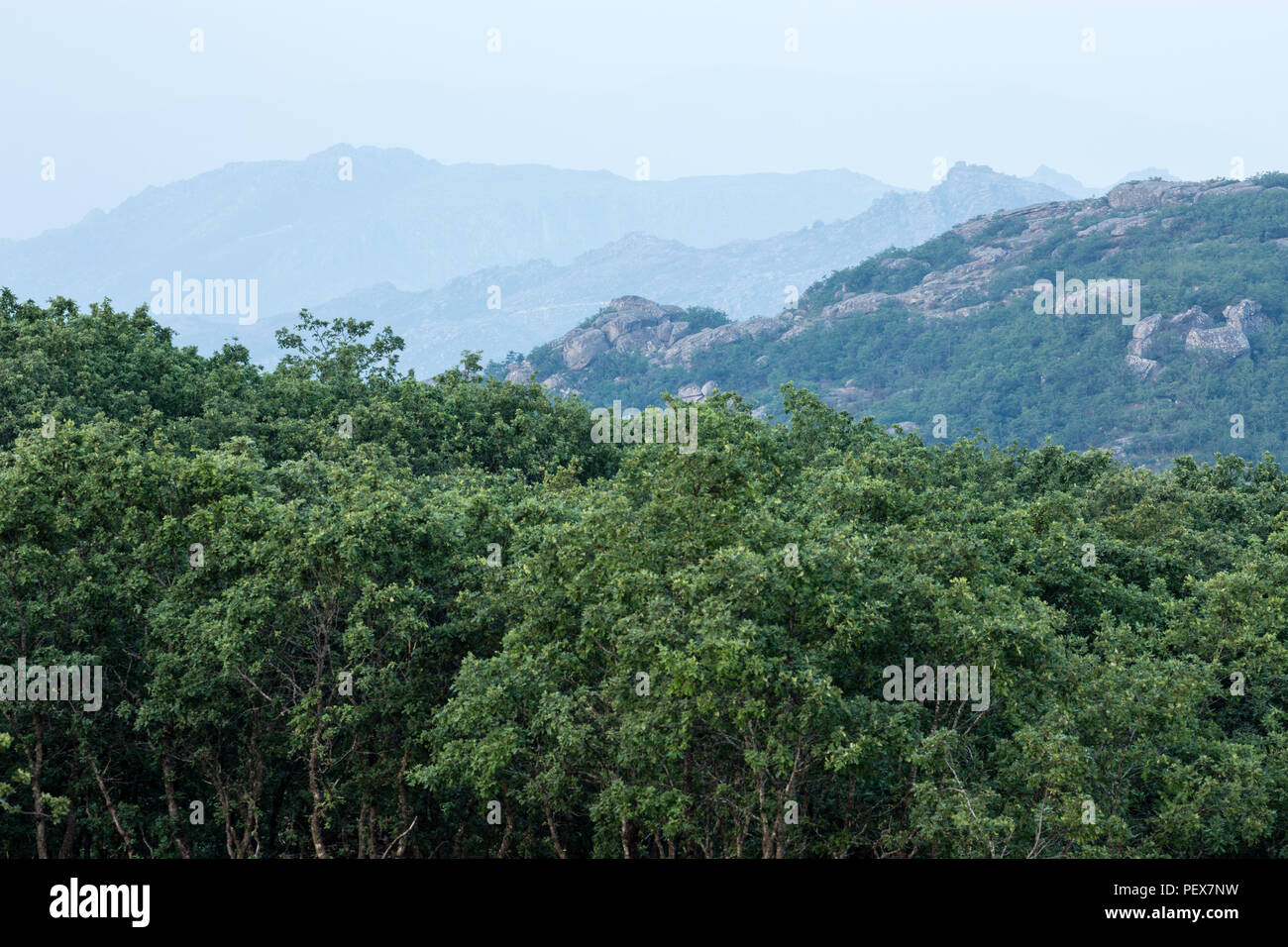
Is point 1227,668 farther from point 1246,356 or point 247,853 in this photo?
point 1246,356

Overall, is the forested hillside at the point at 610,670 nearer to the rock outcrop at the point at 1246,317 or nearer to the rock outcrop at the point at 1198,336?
the rock outcrop at the point at 1198,336

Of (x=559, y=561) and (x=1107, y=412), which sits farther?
(x=1107, y=412)

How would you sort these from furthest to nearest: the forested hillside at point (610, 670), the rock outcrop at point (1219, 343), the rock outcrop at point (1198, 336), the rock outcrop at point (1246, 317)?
the rock outcrop at point (1246, 317) → the rock outcrop at point (1198, 336) → the rock outcrop at point (1219, 343) → the forested hillside at point (610, 670)

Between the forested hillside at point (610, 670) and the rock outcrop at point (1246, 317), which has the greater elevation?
the rock outcrop at point (1246, 317)

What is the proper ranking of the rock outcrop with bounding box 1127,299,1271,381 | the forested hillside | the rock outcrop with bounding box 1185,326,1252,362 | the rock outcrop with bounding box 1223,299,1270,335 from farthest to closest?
the rock outcrop with bounding box 1223,299,1270,335
the rock outcrop with bounding box 1127,299,1271,381
the rock outcrop with bounding box 1185,326,1252,362
the forested hillside

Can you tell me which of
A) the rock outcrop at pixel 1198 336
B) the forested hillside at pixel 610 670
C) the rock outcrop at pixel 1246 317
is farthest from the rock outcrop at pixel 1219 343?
the forested hillside at pixel 610 670

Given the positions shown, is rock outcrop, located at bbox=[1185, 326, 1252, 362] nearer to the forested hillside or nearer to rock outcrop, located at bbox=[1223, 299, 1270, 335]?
rock outcrop, located at bbox=[1223, 299, 1270, 335]

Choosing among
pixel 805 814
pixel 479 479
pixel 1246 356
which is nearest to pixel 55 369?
pixel 479 479

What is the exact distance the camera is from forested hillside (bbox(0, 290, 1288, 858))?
16125 mm

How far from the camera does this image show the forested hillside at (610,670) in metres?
16.1

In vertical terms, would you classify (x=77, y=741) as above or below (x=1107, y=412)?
below

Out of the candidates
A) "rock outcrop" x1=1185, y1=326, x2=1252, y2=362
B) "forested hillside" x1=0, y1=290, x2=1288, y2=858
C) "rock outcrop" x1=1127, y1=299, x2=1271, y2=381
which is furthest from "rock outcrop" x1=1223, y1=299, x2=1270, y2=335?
"forested hillside" x1=0, y1=290, x2=1288, y2=858
